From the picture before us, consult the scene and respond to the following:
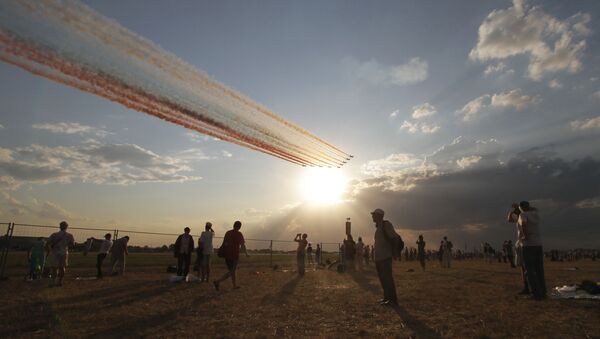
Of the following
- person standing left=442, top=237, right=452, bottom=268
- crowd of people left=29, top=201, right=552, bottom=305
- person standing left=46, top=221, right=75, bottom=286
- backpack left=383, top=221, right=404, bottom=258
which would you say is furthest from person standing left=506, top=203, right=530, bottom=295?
person standing left=442, top=237, right=452, bottom=268

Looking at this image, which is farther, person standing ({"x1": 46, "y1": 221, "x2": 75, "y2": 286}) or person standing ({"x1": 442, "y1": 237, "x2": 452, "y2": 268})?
person standing ({"x1": 442, "y1": 237, "x2": 452, "y2": 268})

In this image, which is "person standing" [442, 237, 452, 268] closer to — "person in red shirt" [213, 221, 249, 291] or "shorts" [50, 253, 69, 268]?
"person in red shirt" [213, 221, 249, 291]

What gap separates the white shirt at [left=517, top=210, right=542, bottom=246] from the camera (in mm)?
8922

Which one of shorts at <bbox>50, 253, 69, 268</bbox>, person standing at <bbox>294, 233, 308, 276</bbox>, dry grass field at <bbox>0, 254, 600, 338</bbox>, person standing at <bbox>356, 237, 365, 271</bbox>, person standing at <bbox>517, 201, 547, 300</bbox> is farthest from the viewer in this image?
person standing at <bbox>356, 237, 365, 271</bbox>

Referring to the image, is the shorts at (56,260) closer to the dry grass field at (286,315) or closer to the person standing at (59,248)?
the person standing at (59,248)

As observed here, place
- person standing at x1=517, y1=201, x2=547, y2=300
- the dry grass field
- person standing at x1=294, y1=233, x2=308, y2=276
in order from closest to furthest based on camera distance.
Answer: the dry grass field → person standing at x1=517, y1=201, x2=547, y2=300 → person standing at x1=294, y1=233, x2=308, y2=276

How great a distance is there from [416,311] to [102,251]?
13190 mm

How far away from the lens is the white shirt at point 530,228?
29.3 feet

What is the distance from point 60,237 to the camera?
39.5ft

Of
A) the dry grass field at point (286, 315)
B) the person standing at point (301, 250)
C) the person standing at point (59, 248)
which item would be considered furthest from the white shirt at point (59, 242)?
the person standing at point (301, 250)

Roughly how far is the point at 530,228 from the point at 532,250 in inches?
20.6

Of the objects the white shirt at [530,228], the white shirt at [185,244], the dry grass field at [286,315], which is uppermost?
the white shirt at [530,228]

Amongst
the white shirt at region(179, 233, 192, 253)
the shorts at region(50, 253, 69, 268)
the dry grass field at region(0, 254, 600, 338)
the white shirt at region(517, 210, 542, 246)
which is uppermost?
the white shirt at region(517, 210, 542, 246)

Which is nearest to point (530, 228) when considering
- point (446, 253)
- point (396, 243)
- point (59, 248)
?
point (396, 243)
